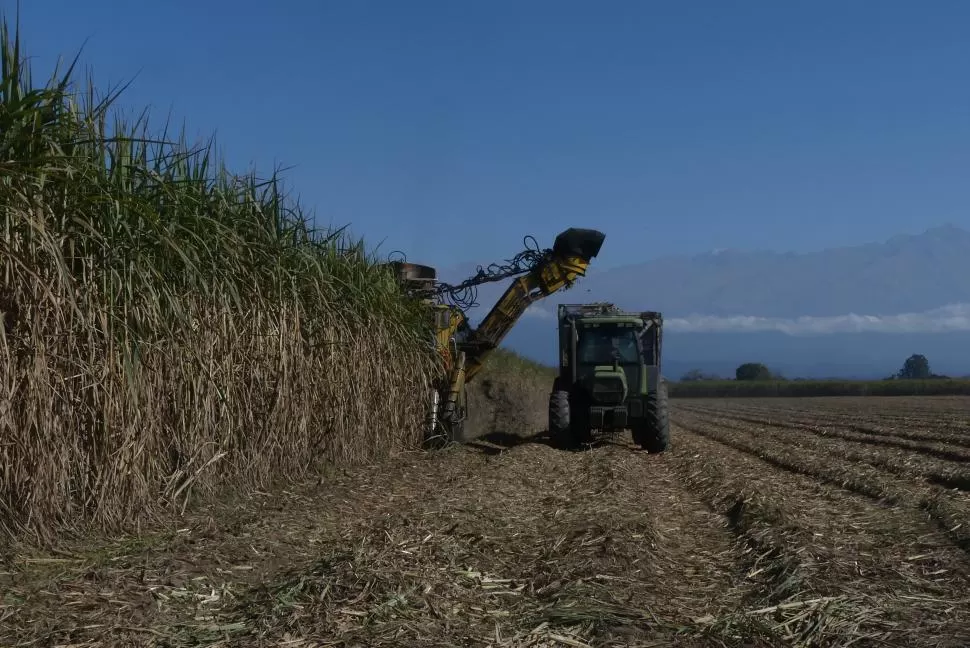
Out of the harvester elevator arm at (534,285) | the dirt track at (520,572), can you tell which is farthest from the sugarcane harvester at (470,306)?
the dirt track at (520,572)

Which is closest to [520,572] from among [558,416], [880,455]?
[558,416]

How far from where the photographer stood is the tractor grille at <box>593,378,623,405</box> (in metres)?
14.0

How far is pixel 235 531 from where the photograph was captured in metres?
6.29

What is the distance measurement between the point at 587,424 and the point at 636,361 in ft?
4.23

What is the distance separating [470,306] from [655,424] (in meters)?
3.44

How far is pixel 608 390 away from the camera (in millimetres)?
14008

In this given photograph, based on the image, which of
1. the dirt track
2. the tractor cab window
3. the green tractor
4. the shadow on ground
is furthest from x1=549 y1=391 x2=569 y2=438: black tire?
the dirt track

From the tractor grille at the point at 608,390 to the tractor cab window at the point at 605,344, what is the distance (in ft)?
2.22

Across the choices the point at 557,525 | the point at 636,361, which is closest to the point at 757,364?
the point at 636,361

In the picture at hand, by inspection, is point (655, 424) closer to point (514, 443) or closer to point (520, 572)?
point (514, 443)

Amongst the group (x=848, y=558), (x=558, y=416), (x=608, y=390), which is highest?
(x=608, y=390)

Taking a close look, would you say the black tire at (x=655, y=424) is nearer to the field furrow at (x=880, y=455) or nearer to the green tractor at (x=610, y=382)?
the green tractor at (x=610, y=382)

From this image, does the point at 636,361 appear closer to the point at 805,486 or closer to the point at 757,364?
the point at 805,486

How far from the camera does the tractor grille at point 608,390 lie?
46.0ft
